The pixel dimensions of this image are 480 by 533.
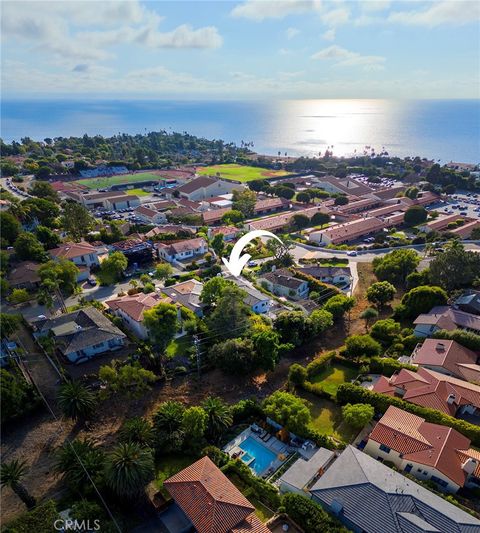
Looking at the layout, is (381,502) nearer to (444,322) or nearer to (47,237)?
(444,322)

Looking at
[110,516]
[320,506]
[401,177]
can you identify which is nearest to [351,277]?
[320,506]

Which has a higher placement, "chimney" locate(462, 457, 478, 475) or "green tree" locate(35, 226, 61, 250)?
"green tree" locate(35, 226, 61, 250)

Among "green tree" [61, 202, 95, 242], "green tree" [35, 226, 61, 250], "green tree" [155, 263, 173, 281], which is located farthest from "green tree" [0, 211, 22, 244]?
"green tree" [155, 263, 173, 281]

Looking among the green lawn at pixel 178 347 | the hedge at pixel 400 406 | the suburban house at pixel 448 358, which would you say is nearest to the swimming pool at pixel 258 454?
the hedge at pixel 400 406

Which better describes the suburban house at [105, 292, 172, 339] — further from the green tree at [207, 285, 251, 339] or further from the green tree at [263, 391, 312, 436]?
the green tree at [263, 391, 312, 436]

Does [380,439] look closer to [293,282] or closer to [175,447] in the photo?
[175,447]

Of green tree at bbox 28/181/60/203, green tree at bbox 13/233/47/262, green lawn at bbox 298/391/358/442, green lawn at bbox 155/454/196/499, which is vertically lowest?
green lawn at bbox 298/391/358/442

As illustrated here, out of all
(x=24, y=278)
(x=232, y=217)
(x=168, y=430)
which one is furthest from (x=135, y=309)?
(x=232, y=217)
